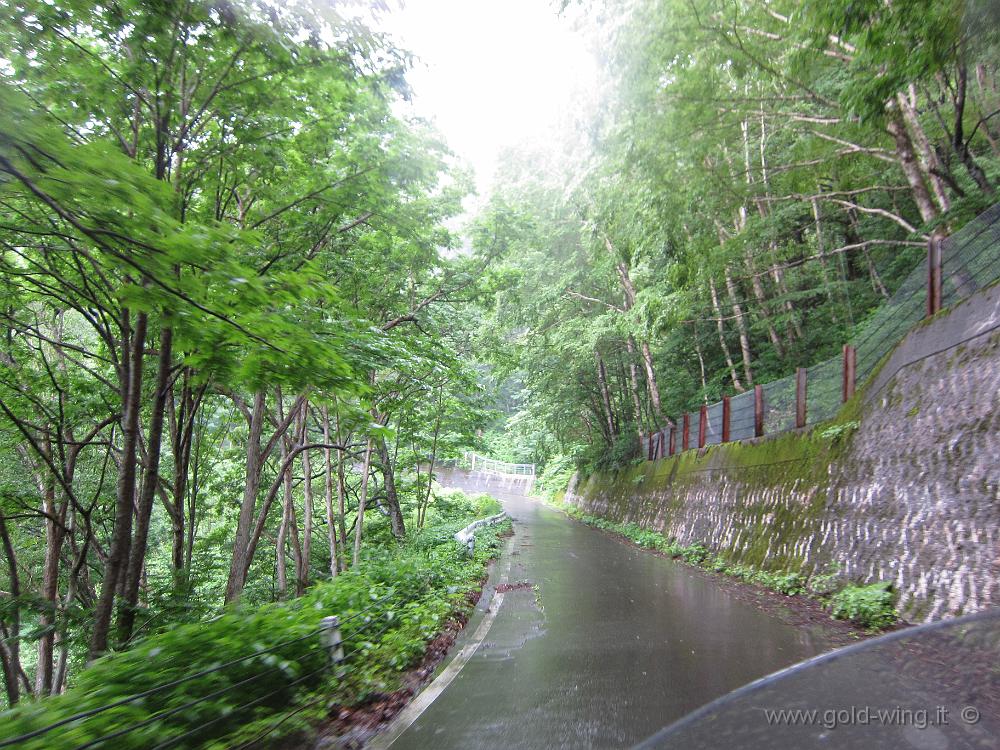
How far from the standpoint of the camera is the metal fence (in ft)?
22.0

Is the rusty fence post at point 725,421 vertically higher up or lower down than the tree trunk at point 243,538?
higher up

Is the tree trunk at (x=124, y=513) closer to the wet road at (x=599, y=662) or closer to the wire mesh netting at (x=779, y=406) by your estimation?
the wet road at (x=599, y=662)

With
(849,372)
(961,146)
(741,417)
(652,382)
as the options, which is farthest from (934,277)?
(652,382)

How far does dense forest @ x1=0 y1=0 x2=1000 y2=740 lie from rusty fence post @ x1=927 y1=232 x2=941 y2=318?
118cm

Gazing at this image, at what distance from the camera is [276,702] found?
3814 millimetres

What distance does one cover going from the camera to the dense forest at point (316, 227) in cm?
446

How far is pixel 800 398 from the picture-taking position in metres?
10.4

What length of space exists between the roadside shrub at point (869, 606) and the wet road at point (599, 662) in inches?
28.3

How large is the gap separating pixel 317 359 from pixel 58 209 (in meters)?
1.97

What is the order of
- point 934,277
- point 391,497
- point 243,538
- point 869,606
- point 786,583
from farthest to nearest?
point 391,497 < point 243,538 < point 786,583 < point 934,277 < point 869,606

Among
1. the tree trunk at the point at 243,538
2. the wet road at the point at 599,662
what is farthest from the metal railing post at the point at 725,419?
the tree trunk at the point at 243,538

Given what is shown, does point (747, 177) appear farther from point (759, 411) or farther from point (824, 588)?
point (824, 588)

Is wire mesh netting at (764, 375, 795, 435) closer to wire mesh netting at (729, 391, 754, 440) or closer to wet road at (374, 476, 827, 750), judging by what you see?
wire mesh netting at (729, 391, 754, 440)

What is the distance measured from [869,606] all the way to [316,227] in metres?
8.47
